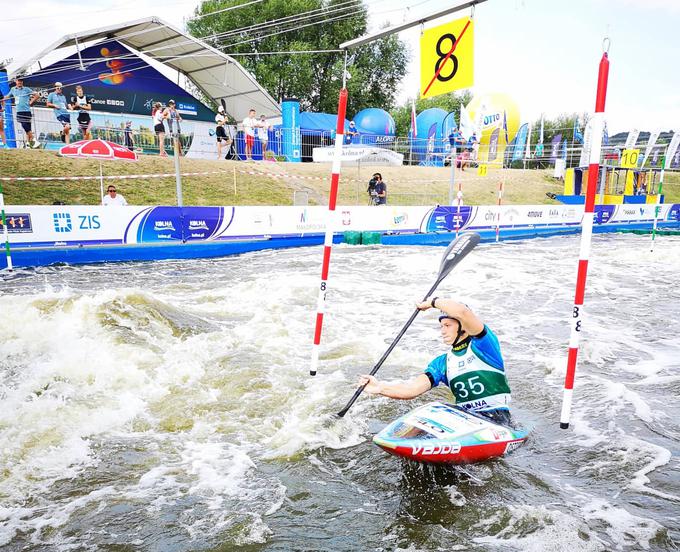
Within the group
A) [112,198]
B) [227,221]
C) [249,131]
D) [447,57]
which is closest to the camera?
[447,57]

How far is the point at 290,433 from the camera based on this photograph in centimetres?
438

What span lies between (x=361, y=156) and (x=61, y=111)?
12.2 m

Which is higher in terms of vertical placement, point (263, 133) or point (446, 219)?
point (263, 133)

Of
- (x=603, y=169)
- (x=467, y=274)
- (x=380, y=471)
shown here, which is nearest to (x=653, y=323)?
(x=467, y=274)

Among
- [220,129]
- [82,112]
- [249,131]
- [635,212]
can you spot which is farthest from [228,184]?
[635,212]

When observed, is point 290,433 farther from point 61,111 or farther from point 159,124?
point 61,111

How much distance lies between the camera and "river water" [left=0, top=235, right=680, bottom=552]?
3.18m

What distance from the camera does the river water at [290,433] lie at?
3184 millimetres

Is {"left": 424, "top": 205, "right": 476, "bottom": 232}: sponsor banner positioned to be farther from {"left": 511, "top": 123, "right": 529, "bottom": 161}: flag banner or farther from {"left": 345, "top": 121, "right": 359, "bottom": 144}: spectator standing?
{"left": 511, "top": 123, "right": 529, "bottom": 161}: flag banner

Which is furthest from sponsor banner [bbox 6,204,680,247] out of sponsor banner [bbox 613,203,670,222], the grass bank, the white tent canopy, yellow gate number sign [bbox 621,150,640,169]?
the white tent canopy

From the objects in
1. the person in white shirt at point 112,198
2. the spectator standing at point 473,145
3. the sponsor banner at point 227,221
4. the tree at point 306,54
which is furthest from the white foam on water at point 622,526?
the tree at point 306,54

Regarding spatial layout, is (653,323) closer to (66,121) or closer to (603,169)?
(66,121)

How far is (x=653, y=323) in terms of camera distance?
8070 millimetres

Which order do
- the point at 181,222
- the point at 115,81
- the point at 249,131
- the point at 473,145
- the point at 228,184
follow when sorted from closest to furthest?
the point at 181,222 → the point at 228,184 → the point at 115,81 → the point at 249,131 → the point at 473,145
